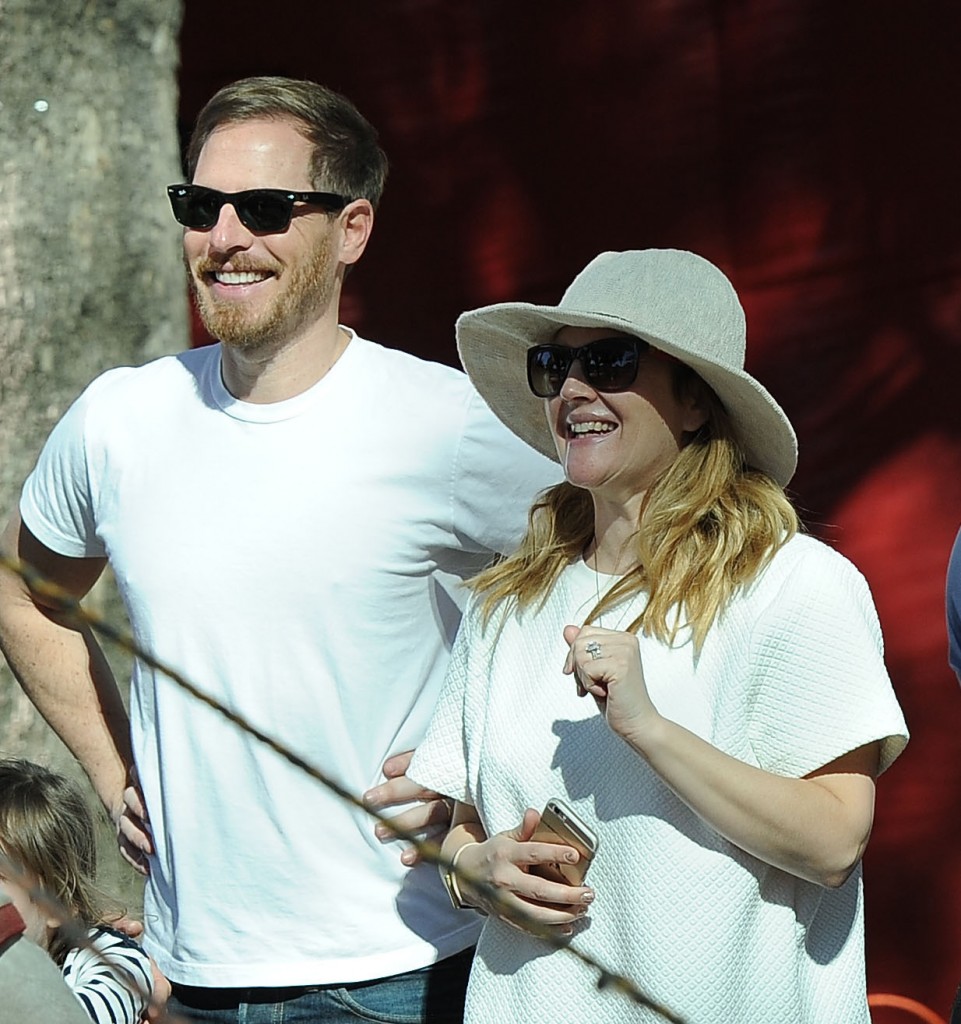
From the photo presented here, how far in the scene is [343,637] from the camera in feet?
9.25

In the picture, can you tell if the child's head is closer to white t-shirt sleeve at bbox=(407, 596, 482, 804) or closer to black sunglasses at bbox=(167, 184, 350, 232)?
white t-shirt sleeve at bbox=(407, 596, 482, 804)

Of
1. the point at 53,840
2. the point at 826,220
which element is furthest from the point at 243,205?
the point at 826,220

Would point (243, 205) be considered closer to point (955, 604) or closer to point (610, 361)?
point (610, 361)

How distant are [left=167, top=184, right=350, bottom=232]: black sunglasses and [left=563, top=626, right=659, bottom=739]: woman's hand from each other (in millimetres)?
1005

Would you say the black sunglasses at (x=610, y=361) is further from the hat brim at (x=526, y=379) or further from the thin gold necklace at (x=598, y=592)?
the thin gold necklace at (x=598, y=592)

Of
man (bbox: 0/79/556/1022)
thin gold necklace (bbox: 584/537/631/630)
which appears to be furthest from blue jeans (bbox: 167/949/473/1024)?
thin gold necklace (bbox: 584/537/631/630)

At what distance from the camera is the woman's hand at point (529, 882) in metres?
2.37

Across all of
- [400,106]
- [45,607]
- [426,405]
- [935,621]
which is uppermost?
[400,106]

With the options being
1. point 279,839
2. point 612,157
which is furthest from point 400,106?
point 279,839

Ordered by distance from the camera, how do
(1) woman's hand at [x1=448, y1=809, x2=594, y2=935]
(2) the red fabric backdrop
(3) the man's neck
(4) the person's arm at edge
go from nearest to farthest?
(1) woman's hand at [x1=448, y1=809, x2=594, y2=935] < (4) the person's arm at edge < (3) the man's neck < (2) the red fabric backdrop

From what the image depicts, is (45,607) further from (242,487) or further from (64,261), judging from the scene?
(64,261)

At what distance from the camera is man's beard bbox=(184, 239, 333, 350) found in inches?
116

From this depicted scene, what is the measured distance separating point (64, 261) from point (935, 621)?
2100 millimetres

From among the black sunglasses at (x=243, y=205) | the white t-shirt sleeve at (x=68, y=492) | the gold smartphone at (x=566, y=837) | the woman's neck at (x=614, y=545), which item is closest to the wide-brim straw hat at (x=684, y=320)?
the woman's neck at (x=614, y=545)
